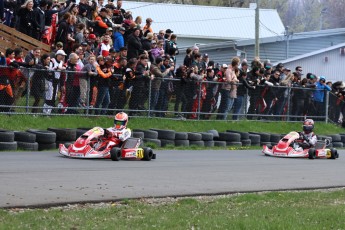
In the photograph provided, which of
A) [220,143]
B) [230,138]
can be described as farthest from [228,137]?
[220,143]

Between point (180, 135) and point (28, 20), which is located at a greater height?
point (28, 20)

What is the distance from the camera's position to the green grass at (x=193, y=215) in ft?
24.2

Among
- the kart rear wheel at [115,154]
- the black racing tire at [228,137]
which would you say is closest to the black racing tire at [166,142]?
the black racing tire at [228,137]

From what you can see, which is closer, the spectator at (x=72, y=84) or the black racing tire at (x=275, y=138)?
the spectator at (x=72, y=84)

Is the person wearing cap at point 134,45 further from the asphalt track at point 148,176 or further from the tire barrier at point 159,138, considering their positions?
the asphalt track at point 148,176

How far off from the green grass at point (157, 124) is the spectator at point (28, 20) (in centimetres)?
285

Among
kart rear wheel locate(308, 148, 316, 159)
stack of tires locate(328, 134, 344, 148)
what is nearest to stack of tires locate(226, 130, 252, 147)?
kart rear wheel locate(308, 148, 316, 159)

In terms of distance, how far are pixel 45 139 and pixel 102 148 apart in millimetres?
1636

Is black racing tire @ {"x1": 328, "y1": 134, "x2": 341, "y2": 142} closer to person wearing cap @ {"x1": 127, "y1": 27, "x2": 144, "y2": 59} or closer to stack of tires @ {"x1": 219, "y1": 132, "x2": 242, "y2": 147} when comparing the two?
stack of tires @ {"x1": 219, "y1": 132, "x2": 242, "y2": 147}

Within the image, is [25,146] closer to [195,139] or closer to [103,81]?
[103,81]

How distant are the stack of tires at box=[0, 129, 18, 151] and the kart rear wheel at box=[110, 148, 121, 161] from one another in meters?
2.10

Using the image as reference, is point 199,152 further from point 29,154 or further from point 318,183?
point 318,183

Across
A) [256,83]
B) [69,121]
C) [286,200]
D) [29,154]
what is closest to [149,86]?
[69,121]

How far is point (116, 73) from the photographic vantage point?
19812 millimetres
